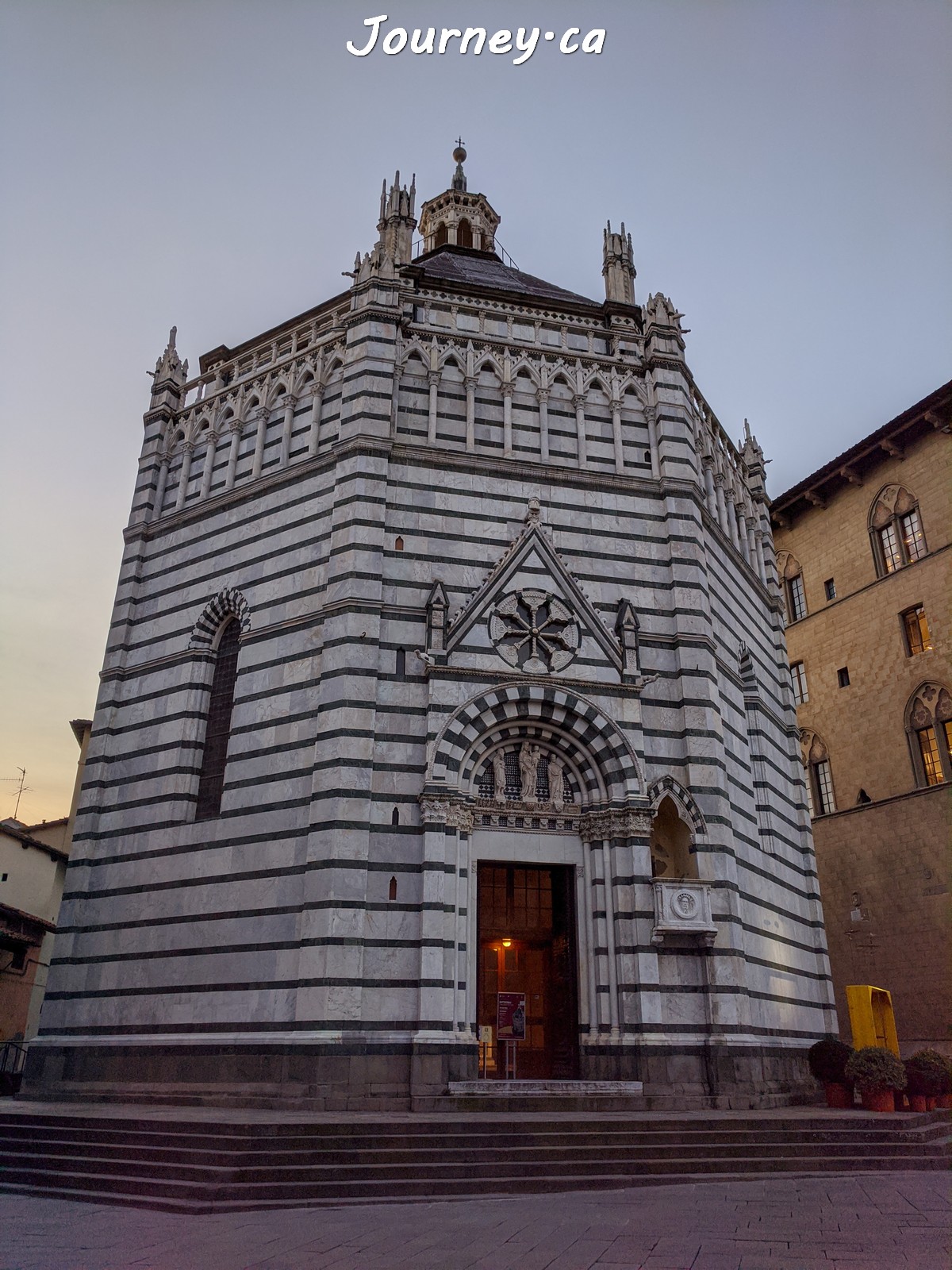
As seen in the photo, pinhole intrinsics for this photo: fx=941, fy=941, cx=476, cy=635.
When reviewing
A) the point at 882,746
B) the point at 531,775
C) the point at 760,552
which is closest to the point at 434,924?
the point at 531,775

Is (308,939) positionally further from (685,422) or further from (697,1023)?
(685,422)

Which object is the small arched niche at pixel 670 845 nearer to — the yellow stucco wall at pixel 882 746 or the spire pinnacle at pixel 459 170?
the yellow stucco wall at pixel 882 746

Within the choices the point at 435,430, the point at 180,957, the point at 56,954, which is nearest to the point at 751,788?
the point at 435,430

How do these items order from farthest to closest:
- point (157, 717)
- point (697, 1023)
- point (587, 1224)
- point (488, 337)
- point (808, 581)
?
point (808, 581) → point (488, 337) → point (157, 717) → point (697, 1023) → point (587, 1224)

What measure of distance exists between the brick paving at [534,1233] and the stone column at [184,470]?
15835mm

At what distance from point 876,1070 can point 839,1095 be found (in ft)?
5.94

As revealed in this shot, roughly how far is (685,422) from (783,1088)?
14.1 meters

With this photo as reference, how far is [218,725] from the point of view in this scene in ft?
65.5

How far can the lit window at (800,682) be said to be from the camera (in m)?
34.0

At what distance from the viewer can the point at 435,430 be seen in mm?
20500

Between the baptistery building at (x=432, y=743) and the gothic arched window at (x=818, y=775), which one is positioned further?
the gothic arched window at (x=818, y=775)

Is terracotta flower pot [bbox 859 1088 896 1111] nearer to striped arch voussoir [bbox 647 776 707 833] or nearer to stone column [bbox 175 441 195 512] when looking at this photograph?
striped arch voussoir [bbox 647 776 707 833]

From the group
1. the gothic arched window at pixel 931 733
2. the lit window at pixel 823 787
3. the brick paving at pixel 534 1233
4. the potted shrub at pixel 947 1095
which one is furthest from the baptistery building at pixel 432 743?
the lit window at pixel 823 787

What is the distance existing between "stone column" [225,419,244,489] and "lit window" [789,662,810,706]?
839 inches
